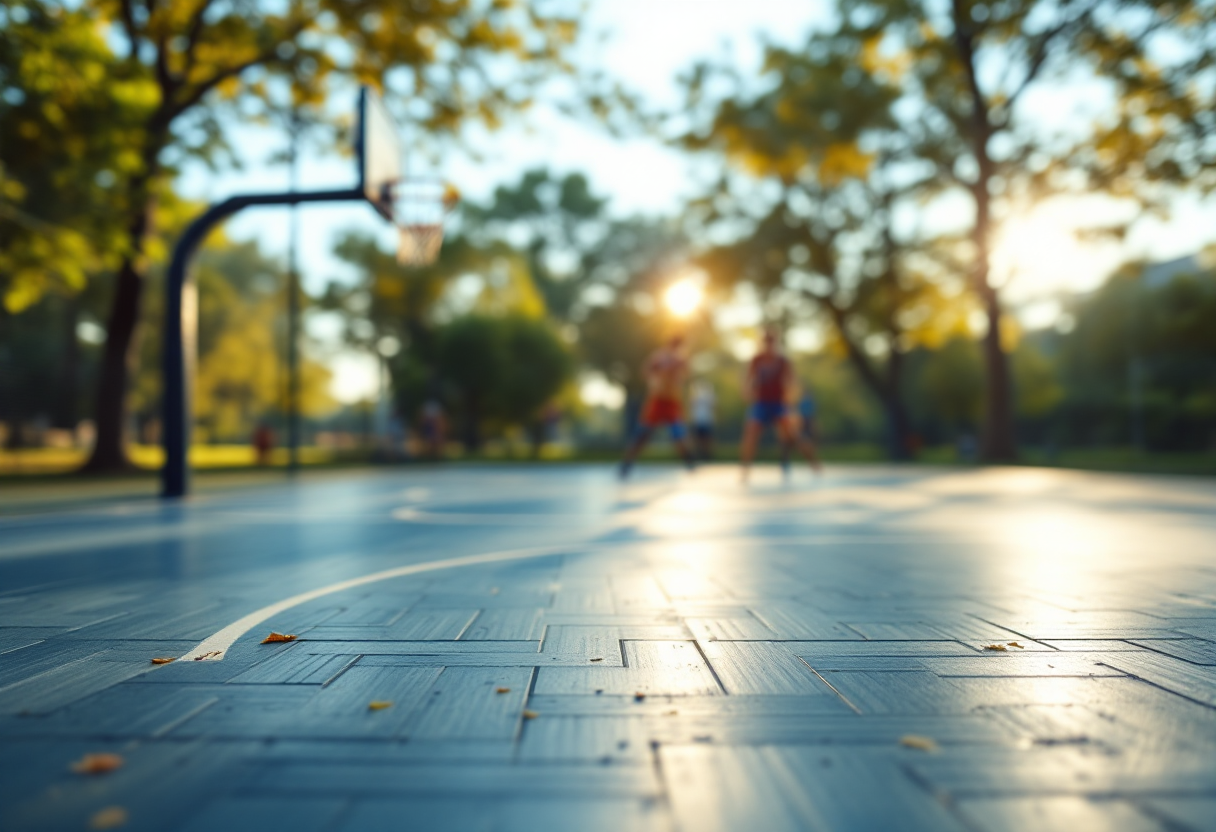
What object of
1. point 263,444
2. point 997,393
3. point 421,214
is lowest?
point 263,444

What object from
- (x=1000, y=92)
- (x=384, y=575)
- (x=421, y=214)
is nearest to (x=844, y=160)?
(x=1000, y=92)

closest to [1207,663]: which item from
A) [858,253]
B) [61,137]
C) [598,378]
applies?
[61,137]

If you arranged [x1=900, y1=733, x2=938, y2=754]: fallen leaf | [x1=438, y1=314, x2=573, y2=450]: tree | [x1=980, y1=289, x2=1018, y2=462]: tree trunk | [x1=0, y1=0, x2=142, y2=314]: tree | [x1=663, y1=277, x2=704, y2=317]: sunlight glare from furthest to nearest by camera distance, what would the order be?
[x1=438, y1=314, x2=573, y2=450]: tree, [x1=663, y1=277, x2=704, y2=317]: sunlight glare, [x1=980, y1=289, x2=1018, y2=462]: tree trunk, [x1=0, y1=0, x2=142, y2=314]: tree, [x1=900, y1=733, x2=938, y2=754]: fallen leaf

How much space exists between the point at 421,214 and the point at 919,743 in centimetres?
953

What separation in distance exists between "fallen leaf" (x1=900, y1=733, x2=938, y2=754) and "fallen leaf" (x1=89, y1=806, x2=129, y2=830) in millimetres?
1605

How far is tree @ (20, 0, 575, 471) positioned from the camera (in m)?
13.9

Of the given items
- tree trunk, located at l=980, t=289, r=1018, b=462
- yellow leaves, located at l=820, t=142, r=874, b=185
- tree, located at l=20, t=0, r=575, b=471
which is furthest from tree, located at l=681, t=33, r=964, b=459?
tree, located at l=20, t=0, r=575, b=471

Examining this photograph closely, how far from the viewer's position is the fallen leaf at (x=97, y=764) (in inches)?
68.2

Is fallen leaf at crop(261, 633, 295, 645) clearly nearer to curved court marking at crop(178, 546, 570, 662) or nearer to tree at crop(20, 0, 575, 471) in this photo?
curved court marking at crop(178, 546, 570, 662)

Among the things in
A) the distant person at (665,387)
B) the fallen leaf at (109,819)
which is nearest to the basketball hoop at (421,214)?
the distant person at (665,387)

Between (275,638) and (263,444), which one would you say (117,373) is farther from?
(275,638)

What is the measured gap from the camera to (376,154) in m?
9.33

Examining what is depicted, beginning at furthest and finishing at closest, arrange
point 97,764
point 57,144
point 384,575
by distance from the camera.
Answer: point 57,144 → point 384,575 → point 97,764

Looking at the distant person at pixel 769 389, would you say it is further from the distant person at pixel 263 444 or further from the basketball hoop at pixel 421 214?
the distant person at pixel 263 444
